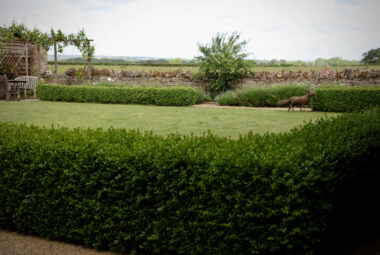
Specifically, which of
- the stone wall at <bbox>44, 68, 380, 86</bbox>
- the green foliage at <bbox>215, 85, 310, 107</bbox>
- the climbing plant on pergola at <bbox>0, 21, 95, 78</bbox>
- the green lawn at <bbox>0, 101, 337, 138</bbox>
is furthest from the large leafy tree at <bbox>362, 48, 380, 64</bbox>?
the climbing plant on pergola at <bbox>0, 21, 95, 78</bbox>

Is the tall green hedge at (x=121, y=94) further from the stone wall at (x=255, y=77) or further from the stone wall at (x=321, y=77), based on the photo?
the stone wall at (x=321, y=77)

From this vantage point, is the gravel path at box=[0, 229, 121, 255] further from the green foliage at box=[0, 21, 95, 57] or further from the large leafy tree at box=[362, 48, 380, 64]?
the large leafy tree at box=[362, 48, 380, 64]

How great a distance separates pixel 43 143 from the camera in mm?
3775

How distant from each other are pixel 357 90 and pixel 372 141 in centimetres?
1056

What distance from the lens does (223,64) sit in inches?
689

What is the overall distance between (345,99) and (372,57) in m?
11.0

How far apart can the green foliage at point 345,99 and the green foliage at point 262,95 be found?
1316 millimetres

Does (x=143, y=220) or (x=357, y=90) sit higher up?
(x=357, y=90)

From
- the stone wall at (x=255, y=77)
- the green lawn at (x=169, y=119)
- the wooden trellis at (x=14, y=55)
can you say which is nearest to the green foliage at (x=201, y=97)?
the stone wall at (x=255, y=77)

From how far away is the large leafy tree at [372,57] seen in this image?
21064mm

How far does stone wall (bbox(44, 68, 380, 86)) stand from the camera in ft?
54.0

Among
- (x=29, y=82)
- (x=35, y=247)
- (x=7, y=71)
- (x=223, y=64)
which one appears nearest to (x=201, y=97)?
(x=223, y=64)

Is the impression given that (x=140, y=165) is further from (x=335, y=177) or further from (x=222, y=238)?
(x=335, y=177)

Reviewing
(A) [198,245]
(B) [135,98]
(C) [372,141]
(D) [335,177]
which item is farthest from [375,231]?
(B) [135,98]
